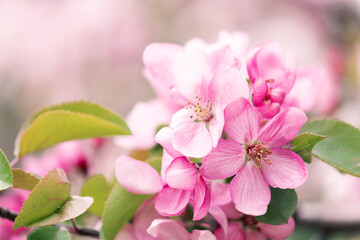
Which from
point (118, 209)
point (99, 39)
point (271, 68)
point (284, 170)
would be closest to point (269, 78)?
point (271, 68)

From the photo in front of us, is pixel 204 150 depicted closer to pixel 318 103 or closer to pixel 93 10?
pixel 318 103

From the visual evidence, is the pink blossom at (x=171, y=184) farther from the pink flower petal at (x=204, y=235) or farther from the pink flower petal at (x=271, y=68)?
the pink flower petal at (x=271, y=68)

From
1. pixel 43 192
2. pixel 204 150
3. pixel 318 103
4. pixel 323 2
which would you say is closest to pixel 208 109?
pixel 204 150

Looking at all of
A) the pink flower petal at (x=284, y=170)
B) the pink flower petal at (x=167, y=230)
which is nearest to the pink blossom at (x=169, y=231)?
the pink flower petal at (x=167, y=230)

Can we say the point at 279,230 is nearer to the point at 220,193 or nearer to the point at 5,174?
the point at 220,193

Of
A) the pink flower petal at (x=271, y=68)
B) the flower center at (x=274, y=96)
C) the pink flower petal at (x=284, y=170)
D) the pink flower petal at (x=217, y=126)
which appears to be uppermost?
the pink flower petal at (x=271, y=68)
